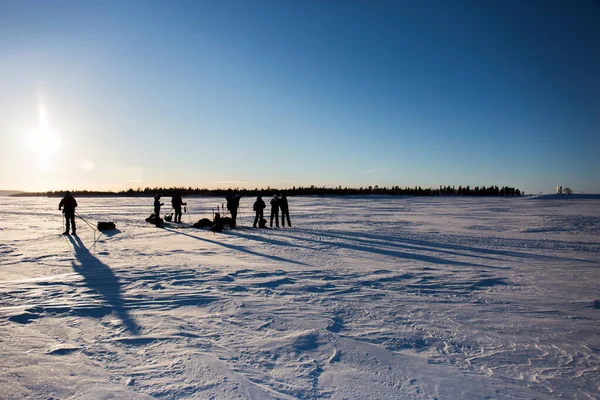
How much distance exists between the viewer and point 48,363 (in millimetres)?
3301

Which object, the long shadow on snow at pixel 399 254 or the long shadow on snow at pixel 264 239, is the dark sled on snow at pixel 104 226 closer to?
the long shadow on snow at pixel 264 239

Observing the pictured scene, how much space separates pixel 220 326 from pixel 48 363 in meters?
1.75

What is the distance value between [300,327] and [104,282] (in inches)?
166

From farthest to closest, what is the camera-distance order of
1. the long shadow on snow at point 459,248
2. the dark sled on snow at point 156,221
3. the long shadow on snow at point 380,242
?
the dark sled on snow at point 156,221 → the long shadow on snow at point 380,242 → the long shadow on snow at point 459,248

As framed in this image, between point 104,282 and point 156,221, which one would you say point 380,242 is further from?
point 156,221

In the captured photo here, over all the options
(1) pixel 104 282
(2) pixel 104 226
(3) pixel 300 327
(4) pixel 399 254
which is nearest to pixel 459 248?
(4) pixel 399 254

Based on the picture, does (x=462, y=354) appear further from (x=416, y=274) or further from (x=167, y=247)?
(x=167, y=247)

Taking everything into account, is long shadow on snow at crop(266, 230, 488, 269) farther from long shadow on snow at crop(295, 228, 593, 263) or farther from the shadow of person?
the shadow of person

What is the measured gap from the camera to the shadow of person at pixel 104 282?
4429mm

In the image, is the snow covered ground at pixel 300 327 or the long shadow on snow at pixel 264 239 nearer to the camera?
the snow covered ground at pixel 300 327

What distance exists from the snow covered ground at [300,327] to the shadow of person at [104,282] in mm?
38

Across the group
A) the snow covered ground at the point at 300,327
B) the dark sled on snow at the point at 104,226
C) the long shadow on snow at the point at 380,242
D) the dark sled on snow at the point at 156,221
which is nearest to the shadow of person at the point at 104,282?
the snow covered ground at the point at 300,327

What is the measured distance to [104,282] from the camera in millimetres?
6176

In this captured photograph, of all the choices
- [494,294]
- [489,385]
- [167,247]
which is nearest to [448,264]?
[494,294]
